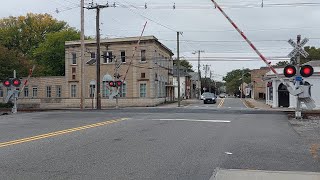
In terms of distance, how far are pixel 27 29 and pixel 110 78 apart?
29634 millimetres

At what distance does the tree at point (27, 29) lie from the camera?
75.0 m

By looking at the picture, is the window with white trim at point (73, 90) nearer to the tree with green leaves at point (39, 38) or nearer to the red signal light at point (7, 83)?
the tree with green leaves at point (39, 38)

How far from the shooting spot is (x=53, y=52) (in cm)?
6869

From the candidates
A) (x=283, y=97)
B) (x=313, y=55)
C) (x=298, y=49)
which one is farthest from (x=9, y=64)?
(x=313, y=55)

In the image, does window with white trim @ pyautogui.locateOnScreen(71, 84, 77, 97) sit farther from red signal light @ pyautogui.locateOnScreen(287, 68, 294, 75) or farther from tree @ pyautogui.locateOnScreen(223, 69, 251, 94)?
tree @ pyautogui.locateOnScreen(223, 69, 251, 94)

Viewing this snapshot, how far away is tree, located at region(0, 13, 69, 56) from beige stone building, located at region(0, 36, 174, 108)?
63.5ft

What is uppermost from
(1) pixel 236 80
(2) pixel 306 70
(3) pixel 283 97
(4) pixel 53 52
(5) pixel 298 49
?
(4) pixel 53 52

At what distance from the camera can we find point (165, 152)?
398 inches

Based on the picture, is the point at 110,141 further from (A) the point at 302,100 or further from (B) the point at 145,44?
(B) the point at 145,44

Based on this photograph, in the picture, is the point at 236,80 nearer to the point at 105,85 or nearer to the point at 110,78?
the point at 110,78

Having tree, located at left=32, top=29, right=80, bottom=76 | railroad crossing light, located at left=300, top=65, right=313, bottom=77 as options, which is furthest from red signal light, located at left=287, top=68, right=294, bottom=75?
tree, located at left=32, top=29, right=80, bottom=76

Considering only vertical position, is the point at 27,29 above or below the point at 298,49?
above

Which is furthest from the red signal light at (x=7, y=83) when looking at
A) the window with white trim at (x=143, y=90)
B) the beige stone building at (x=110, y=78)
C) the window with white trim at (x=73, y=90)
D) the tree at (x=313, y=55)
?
the tree at (x=313, y=55)

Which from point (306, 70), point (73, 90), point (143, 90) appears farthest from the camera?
point (73, 90)
